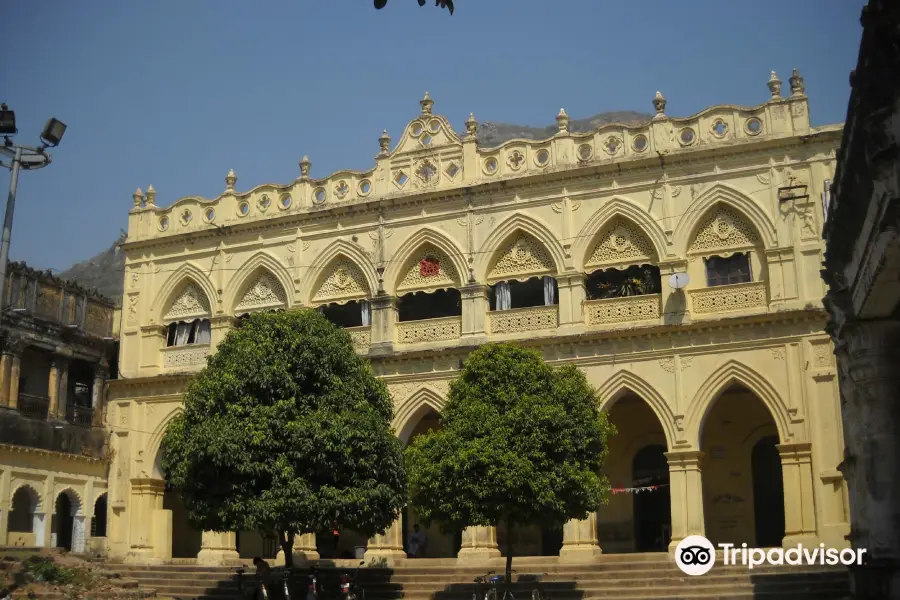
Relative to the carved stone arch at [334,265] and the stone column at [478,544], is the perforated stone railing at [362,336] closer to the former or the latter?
the carved stone arch at [334,265]

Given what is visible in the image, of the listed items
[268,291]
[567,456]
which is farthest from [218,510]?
[268,291]

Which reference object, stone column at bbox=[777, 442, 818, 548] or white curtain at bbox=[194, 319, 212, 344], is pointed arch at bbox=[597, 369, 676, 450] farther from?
white curtain at bbox=[194, 319, 212, 344]

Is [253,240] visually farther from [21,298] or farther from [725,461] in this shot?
[725,461]

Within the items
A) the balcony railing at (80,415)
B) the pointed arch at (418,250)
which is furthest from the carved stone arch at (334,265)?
the balcony railing at (80,415)

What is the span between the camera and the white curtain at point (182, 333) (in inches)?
1226

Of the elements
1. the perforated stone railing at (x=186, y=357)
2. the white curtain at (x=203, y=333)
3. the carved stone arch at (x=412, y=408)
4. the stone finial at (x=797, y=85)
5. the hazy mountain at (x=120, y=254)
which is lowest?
the carved stone arch at (x=412, y=408)

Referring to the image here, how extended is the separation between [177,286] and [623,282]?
1340 centimetres

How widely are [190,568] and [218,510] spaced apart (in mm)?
7836

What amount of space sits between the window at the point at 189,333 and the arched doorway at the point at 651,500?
13.0 meters

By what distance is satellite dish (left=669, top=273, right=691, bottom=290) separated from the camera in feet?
81.1

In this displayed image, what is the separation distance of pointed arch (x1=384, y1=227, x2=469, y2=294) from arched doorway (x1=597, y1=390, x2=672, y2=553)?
221 inches

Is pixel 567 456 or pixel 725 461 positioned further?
pixel 725 461

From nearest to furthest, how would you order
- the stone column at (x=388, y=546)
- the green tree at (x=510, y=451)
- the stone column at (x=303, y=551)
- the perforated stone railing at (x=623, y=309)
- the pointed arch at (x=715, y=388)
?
the green tree at (x=510, y=451)
the pointed arch at (x=715, y=388)
the perforated stone railing at (x=623, y=309)
the stone column at (x=388, y=546)
the stone column at (x=303, y=551)

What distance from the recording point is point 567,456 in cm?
2012
